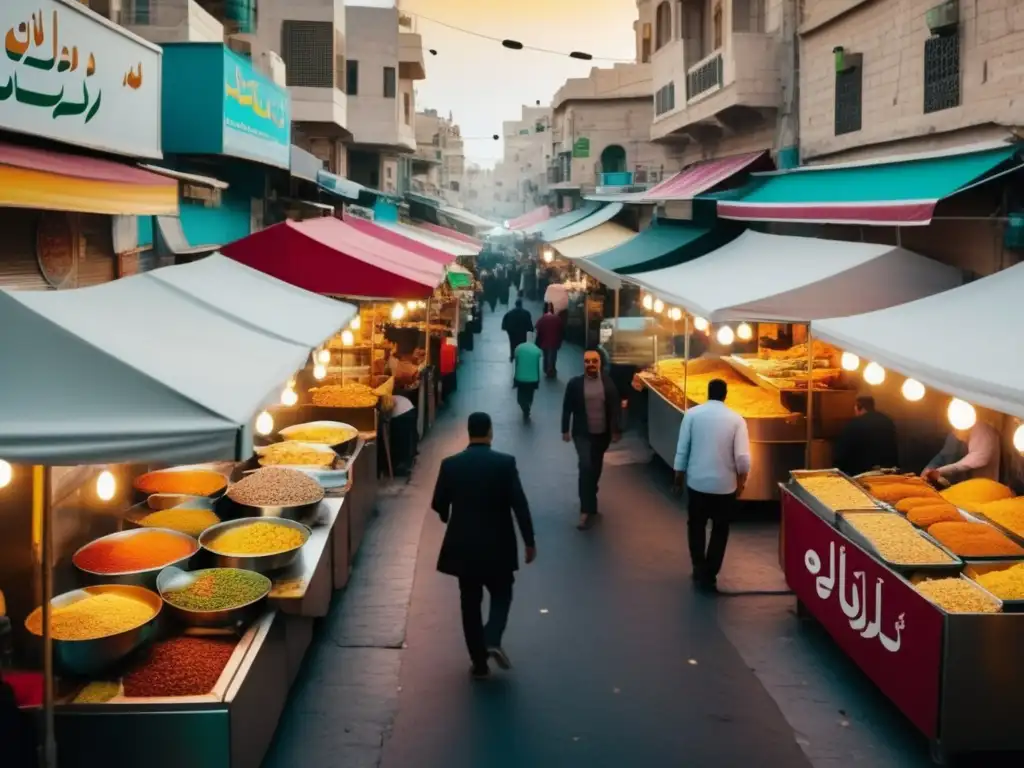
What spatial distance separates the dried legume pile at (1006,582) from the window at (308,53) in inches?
1006

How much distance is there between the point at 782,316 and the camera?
999 centimetres

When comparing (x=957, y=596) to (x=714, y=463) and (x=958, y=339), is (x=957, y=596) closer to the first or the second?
(x=958, y=339)

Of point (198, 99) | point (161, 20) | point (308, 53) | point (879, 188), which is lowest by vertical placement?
point (879, 188)

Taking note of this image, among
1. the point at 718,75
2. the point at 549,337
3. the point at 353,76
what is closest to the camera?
the point at 718,75

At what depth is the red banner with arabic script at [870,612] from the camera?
5.75m

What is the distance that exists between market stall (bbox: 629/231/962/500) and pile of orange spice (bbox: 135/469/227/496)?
494 cm

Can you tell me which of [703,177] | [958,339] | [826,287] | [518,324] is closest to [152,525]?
[958,339]

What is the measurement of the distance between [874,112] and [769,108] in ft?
14.3

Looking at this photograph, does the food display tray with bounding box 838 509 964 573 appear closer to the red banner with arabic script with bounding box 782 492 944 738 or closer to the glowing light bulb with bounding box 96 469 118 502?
the red banner with arabic script with bounding box 782 492 944 738

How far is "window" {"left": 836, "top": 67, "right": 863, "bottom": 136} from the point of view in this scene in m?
13.7

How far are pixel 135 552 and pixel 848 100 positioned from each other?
11.5 metres

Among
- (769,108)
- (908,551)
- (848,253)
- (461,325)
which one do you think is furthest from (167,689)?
(461,325)

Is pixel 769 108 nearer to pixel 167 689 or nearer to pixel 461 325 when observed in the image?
pixel 461 325

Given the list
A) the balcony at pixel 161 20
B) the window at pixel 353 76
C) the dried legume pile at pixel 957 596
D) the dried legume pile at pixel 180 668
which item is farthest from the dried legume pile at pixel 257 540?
the window at pixel 353 76
